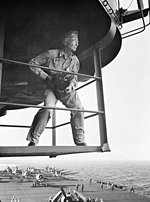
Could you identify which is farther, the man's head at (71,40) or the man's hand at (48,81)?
the man's head at (71,40)

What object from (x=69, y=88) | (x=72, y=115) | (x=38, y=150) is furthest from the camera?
(x=72, y=115)

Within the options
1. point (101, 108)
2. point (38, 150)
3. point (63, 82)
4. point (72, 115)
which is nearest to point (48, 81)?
point (63, 82)

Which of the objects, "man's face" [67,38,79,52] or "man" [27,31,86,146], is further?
"man's face" [67,38,79,52]

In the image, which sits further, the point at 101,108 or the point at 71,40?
the point at 71,40

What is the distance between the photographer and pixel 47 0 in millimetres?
2398

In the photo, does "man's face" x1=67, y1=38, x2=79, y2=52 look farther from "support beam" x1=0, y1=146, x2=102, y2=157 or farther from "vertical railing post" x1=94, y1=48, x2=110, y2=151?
"support beam" x1=0, y1=146, x2=102, y2=157

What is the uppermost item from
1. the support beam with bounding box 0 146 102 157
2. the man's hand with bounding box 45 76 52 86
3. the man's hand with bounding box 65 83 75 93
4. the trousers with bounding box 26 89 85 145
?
the man's hand with bounding box 45 76 52 86

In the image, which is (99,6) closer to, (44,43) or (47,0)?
(47,0)

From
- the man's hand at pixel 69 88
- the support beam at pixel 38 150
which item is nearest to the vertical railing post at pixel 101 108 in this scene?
the support beam at pixel 38 150

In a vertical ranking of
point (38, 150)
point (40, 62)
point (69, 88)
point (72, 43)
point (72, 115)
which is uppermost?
point (72, 43)

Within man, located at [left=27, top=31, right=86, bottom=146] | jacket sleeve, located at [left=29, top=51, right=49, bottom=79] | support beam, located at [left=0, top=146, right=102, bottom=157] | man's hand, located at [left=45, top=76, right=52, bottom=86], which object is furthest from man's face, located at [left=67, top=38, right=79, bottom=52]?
support beam, located at [left=0, top=146, right=102, bottom=157]

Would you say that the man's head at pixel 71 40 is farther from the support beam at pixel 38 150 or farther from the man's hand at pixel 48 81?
the support beam at pixel 38 150

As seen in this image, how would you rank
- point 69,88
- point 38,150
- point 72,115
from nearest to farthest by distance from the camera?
point 38,150 < point 69,88 < point 72,115

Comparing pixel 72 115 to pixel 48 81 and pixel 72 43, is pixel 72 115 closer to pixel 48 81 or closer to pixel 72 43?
pixel 48 81
